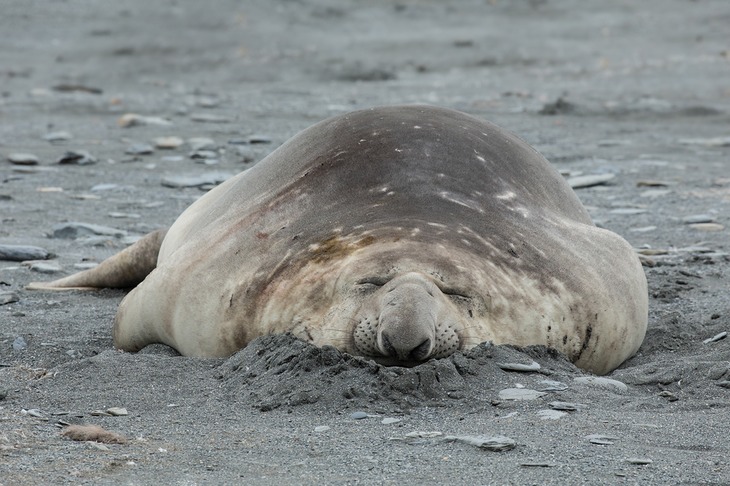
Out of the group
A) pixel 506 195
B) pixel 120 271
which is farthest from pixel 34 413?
pixel 120 271

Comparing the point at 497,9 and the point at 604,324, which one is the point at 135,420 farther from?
the point at 497,9

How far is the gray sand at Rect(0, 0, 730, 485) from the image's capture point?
9.73ft

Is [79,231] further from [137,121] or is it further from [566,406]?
[137,121]

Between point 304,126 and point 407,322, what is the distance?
294 inches

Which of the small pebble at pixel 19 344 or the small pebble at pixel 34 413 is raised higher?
the small pebble at pixel 34 413

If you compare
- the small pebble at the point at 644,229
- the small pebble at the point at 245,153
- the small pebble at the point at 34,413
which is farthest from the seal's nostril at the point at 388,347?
the small pebble at the point at 245,153

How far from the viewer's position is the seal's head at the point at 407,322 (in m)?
3.36

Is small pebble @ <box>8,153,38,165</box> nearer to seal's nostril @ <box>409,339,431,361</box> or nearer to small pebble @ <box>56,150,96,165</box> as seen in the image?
small pebble @ <box>56,150,96,165</box>

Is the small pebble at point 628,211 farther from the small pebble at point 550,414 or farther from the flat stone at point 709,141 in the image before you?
the small pebble at point 550,414

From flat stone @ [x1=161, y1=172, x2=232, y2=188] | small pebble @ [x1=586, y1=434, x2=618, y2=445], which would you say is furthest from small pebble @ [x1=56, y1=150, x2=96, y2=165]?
small pebble @ [x1=586, y1=434, x2=618, y2=445]

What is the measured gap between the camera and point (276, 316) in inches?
149

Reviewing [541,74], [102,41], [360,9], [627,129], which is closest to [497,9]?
[360,9]

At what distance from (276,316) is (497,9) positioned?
46.2 ft

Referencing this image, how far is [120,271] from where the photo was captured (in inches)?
219
